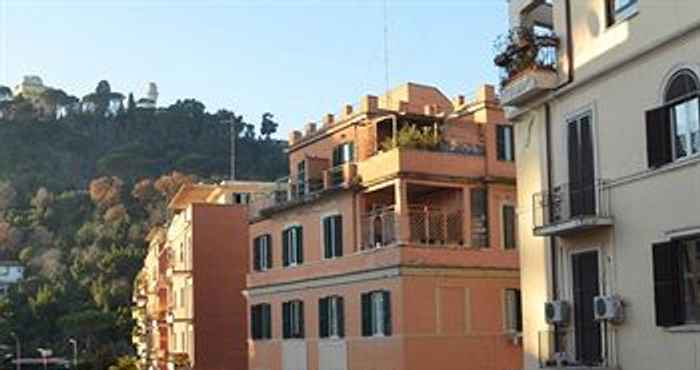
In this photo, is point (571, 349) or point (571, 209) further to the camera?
point (571, 349)

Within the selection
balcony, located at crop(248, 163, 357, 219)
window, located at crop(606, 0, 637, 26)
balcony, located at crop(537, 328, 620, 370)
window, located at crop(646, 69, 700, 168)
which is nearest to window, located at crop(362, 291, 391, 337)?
balcony, located at crop(248, 163, 357, 219)

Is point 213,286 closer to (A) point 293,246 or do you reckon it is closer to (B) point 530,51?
(A) point 293,246

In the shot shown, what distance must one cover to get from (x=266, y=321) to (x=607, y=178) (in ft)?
78.3

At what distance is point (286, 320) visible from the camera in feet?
136

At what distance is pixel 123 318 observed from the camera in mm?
91750

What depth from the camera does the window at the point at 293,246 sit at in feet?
135

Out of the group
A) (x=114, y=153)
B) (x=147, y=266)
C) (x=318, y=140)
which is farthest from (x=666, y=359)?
(x=114, y=153)

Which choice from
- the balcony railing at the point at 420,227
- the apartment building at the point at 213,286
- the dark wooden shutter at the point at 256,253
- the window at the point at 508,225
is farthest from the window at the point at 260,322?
the window at the point at 508,225

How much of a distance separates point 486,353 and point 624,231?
14.6 m

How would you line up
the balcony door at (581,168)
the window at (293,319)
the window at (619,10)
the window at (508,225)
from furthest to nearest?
the window at (293,319) < the window at (508,225) < the balcony door at (581,168) < the window at (619,10)

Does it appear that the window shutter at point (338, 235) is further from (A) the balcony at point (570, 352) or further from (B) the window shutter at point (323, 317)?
(A) the balcony at point (570, 352)

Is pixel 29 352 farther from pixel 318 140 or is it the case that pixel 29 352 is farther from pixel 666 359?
pixel 666 359

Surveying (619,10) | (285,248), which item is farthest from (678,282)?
(285,248)

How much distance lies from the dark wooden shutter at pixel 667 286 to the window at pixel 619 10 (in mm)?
4348
